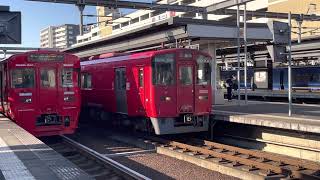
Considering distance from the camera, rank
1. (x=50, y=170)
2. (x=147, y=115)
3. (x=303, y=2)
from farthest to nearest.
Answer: (x=303, y=2), (x=147, y=115), (x=50, y=170)

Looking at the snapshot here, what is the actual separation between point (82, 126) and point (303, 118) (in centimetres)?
1119

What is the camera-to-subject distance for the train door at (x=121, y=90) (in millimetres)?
17797

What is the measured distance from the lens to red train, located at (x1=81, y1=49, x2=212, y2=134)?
51.5 feet

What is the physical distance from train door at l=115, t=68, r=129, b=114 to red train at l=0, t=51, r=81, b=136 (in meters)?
1.81

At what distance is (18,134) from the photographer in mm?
13477

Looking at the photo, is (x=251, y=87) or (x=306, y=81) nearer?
(x=306, y=81)

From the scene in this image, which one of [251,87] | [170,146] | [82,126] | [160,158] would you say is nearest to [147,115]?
[170,146]

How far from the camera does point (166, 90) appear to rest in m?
15.8

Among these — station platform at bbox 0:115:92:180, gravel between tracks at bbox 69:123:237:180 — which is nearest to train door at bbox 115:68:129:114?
gravel between tracks at bbox 69:123:237:180

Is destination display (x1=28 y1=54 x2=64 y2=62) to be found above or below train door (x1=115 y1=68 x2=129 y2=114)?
above

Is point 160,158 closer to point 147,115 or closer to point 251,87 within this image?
point 147,115

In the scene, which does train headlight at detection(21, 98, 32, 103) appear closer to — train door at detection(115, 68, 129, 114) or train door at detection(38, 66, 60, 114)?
train door at detection(38, 66, 60, 114)

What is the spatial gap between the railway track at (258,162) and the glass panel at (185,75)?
2.15 m

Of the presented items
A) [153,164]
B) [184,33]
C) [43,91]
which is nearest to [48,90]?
[43,91]
